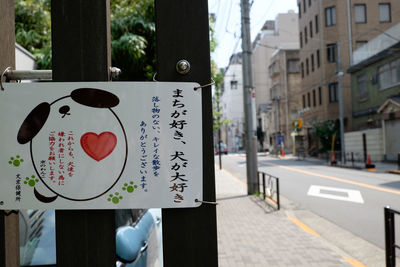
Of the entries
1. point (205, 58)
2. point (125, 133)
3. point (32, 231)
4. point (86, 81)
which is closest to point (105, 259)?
point (125, 133)

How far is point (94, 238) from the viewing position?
1.92 meters

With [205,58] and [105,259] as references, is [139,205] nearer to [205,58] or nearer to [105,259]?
[105,259]

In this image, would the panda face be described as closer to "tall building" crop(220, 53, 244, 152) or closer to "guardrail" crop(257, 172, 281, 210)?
"guardrail" crop(257, 172, 281, 210)

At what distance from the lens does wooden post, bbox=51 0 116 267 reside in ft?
6.30

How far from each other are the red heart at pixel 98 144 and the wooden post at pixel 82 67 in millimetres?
314

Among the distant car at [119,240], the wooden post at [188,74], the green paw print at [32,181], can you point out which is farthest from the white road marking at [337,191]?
the green paw print at [32,181]

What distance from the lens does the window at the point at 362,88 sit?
2744 centimetres

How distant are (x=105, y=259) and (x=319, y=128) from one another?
31818mm

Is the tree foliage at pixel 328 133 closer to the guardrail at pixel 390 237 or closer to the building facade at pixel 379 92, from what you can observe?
the building facade at pixel 379 92

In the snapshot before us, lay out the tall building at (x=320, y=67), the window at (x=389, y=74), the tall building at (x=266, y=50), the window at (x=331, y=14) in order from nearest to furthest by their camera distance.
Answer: the window at (x=331, y=14), the window at (x=389, y=74), the tall building at (x=320, y=67), the tall building at (x=266, y=50)

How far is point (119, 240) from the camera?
10.3ft

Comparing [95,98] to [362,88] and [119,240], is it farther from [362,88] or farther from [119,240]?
[362,88]

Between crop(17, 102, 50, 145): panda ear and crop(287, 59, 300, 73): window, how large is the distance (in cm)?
5586

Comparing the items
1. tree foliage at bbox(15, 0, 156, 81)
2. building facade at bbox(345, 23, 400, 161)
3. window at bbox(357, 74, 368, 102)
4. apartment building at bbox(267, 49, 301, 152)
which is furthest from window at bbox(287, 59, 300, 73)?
tree foliage at bbox(15, 0, 156, 81)
